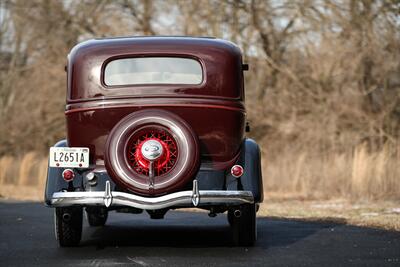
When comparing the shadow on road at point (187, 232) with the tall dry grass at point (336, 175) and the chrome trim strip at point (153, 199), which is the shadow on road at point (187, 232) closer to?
the chrome trim strip at point (153, 199)

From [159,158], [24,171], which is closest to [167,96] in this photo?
[159,158]

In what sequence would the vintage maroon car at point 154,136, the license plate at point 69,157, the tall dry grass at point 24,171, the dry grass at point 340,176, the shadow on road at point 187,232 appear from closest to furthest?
1. the vintage maroon car at point 154,136
2. the license plate at point 69,157
3. the shadow on road at point 187,232
4. the dry grass at point 340,176
5. the tall dry grass at point 24,171

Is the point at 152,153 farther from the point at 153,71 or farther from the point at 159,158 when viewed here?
the point at 153,71

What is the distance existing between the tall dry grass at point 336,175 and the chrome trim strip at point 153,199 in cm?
919

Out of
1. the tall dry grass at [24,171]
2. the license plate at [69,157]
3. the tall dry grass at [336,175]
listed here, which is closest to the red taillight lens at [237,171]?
the license plate at [69,157]

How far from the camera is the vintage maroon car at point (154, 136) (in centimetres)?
854

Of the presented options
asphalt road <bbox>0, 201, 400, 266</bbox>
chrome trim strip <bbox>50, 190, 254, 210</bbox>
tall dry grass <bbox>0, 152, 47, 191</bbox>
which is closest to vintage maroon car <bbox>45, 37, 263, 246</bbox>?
chrome trim strip <bbox>50, 190, 254, 210</bbox>

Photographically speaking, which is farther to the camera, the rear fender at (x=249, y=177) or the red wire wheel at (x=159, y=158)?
the rear fender at (x=249, y=177)

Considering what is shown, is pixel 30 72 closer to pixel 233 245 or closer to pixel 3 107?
pixel 3 107

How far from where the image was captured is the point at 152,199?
27.8 feet

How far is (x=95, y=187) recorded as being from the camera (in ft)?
28.9

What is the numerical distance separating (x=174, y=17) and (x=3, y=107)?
11784 millimetres

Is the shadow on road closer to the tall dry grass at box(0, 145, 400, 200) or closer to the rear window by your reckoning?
the rear window

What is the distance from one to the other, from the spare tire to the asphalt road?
67 centimetres
